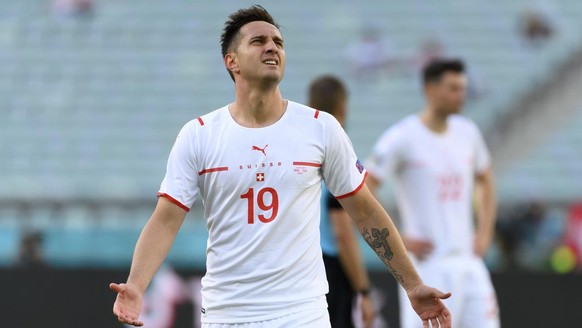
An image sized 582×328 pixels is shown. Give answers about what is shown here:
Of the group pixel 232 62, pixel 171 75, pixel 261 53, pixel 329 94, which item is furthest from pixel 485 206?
pixel 171 75

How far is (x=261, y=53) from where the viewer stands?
15.4 ft

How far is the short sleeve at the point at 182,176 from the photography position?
470 cm

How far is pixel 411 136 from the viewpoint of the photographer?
7.66 metres

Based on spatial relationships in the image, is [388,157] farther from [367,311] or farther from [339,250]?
[367,311]

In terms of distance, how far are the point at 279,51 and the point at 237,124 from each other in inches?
14.4

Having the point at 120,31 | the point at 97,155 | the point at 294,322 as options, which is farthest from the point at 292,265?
the point at 120,31

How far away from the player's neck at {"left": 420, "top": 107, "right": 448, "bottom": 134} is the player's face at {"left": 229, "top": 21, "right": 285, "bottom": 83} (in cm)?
314

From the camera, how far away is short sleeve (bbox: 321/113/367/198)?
477cm

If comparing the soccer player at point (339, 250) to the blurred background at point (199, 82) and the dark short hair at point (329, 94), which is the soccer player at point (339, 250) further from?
the blurred background at point (199, 82)

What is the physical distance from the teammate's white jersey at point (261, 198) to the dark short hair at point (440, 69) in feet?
10.2

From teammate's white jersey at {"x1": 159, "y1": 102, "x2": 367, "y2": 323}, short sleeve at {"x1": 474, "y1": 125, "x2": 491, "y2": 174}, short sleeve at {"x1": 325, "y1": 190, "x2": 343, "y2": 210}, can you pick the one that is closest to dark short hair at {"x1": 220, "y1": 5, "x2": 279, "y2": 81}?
teammate's white jersey at {"x1": 159, "y1": 102, "x2": 367, "y2": 323}

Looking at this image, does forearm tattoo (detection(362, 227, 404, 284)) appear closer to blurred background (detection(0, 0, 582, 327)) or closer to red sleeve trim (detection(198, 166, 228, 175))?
red sleeve trim (detection(198, 166, 228, 175))

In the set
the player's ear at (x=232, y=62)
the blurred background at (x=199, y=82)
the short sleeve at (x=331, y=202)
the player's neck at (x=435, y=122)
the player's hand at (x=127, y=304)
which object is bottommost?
the player's hand at (x=127, y=304)

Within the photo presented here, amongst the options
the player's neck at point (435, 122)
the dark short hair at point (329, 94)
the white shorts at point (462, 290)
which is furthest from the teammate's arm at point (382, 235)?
the player's neck at point (435, 122)
